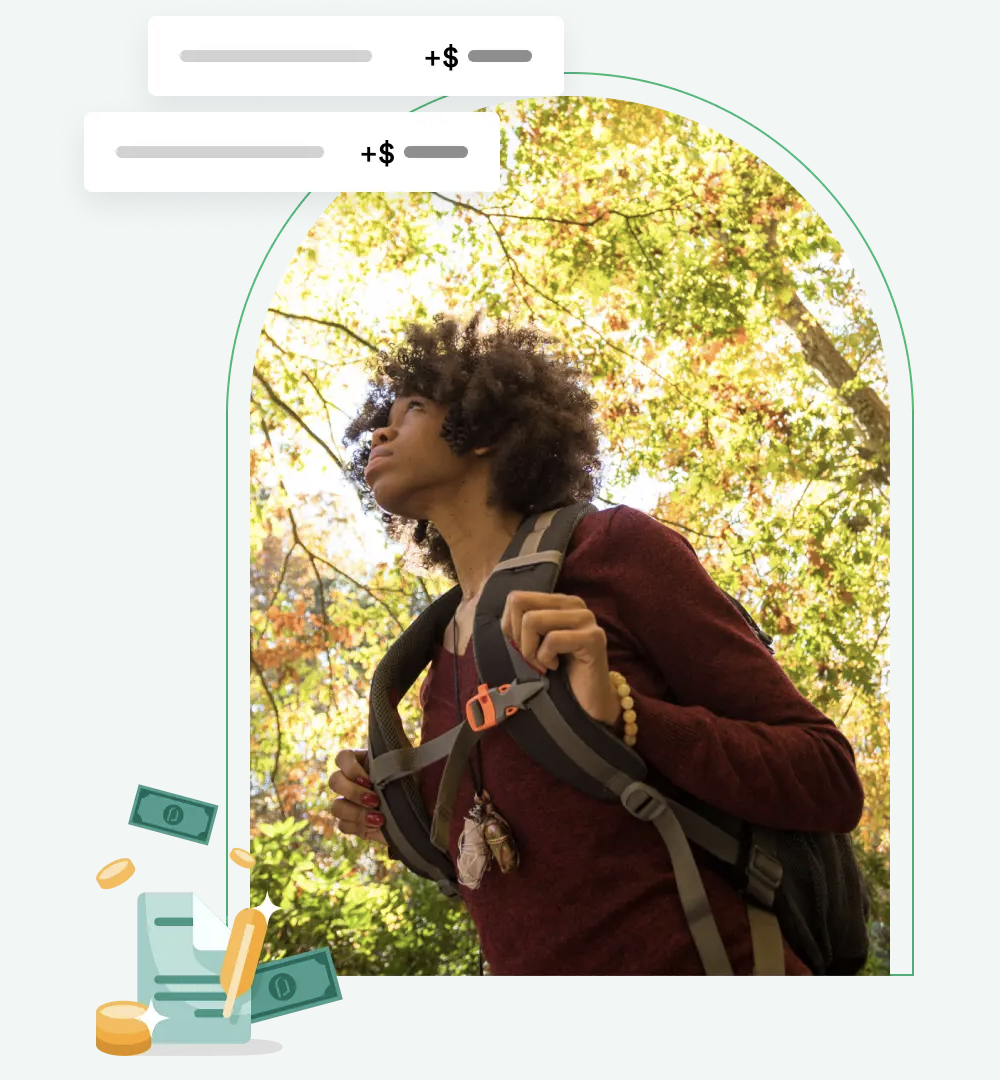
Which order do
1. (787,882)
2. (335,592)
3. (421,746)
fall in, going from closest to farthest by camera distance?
(787,882)
(421,746)
(335,592)

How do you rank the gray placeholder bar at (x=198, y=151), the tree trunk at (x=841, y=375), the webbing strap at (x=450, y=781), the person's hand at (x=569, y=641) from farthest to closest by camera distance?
the tree trunk at (x=841, y=375)
the gray placeholder bar at (x=198, y=151)
the webbing strap at (x=450, y=781)
the person's hand at (x=569, y=641)

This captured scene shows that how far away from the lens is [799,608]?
6.20ft

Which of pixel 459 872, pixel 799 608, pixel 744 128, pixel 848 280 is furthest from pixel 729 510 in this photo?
pixel 459 872

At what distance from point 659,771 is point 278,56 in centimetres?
99

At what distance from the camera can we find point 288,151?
1696 millimetres

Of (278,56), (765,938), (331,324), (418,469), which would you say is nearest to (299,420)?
(331,324)

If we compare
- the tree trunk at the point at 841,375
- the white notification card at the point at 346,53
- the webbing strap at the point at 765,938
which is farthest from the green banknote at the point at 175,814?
the tree trunk at the point at 841,375

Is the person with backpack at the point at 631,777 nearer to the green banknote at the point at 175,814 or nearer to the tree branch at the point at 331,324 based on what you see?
the green banknote at the point at 175,814

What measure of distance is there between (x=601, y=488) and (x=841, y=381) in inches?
14.5

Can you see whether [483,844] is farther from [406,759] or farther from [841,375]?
[841,375]

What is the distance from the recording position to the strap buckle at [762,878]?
1500mm

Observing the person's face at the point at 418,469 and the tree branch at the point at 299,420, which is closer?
the person's face at the point at 418,469

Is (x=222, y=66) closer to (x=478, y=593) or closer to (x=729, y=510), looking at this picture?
(x=478, y=593)

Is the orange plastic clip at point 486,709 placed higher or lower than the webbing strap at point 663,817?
higher
